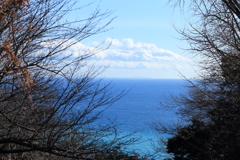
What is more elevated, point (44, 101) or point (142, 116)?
point (44, 101)

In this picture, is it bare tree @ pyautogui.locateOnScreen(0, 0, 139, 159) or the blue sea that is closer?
bare tree @ pyautogui.locateOnScreen(0, 0, 139, 159)

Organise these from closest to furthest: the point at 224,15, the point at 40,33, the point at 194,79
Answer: the point at 40,33
the point at 224,15
the point at 194,79

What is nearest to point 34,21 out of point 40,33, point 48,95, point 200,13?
point 40,33

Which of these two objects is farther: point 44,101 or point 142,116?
point 142,116

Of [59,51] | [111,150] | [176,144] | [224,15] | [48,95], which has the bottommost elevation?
[176,144]

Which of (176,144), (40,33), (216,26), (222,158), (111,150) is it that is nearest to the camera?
(111,150)

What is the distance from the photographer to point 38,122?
6.32m

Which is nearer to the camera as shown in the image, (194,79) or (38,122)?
(38,122)

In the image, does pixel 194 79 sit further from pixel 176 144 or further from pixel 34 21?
pixel 34 21

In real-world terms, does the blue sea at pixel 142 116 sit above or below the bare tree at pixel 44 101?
below

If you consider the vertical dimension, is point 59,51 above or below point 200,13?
below

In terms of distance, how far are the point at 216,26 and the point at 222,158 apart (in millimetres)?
4540

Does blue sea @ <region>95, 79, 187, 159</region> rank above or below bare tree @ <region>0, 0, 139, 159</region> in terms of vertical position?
below

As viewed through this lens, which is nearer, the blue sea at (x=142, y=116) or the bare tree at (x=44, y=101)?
the bare tree at (x=44, y=101)
